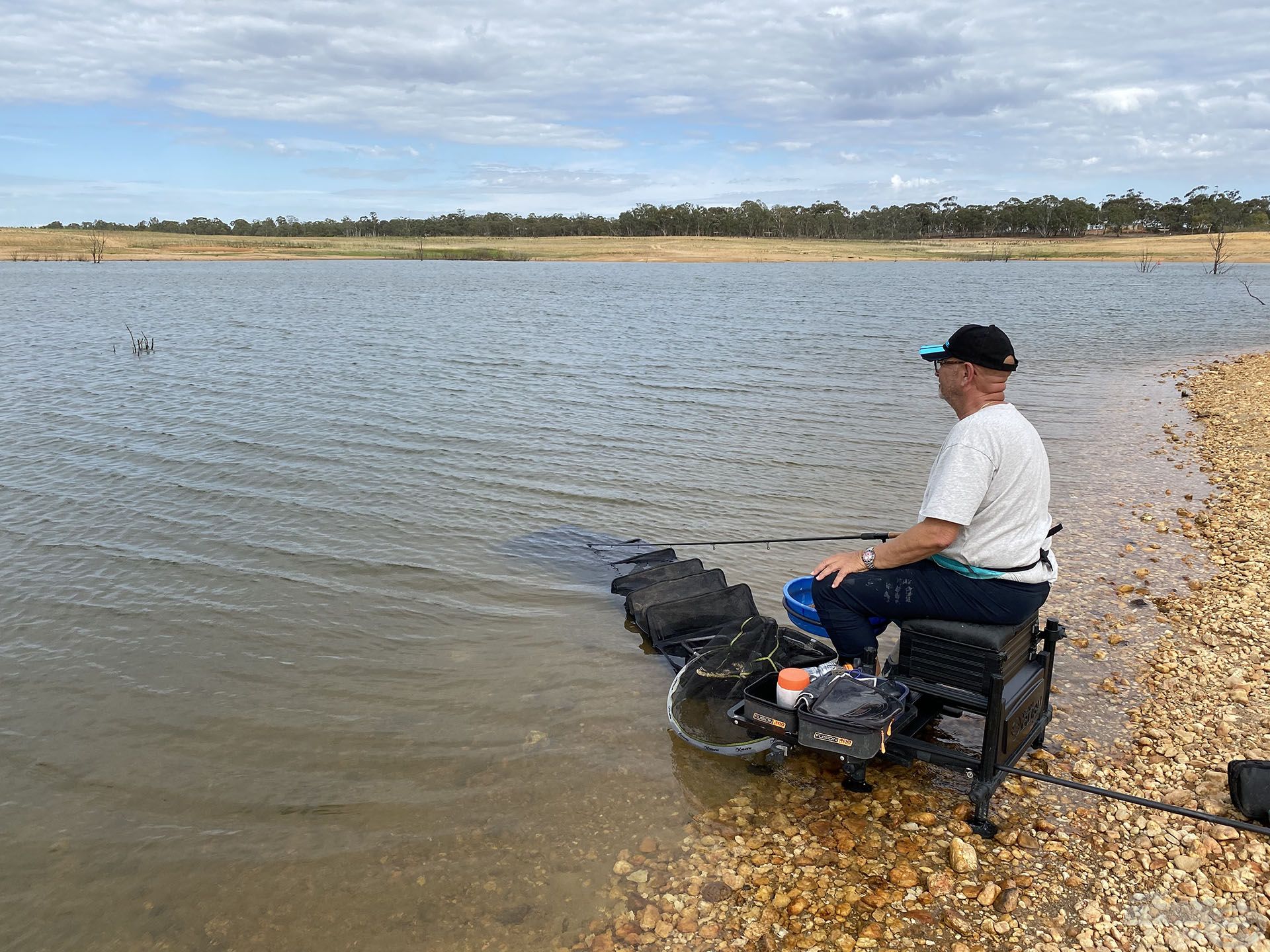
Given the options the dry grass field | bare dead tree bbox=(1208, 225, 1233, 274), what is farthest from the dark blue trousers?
the dry grass field

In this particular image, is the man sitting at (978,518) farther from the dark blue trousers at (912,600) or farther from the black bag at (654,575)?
the black bag at (654,575)

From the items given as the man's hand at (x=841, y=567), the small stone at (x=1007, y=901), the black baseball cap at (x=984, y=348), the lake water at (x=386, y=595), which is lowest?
the lake water at (x=386, y=595)

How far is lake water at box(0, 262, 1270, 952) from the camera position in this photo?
445 cm

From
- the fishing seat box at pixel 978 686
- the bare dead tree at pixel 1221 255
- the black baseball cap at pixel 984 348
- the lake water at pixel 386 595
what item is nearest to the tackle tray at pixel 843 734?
the fishing seat box at pixel 978 686

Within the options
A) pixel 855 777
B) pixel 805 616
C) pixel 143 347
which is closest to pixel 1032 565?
pixel 855 777

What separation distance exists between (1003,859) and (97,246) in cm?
12173

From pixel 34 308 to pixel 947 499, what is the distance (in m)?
44.3

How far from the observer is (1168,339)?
2933cm

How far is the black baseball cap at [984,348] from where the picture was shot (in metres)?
4.40

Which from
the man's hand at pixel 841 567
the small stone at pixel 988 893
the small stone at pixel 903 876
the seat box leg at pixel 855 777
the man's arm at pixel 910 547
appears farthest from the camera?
the man's hand at pixel 841 567

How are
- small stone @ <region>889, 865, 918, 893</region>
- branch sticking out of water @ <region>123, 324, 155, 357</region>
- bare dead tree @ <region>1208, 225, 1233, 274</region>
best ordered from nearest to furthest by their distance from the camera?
small stone @ <region>889, 865, 918, 893</region>
branch sticking out of water @ <region>123, 324, 155, 357</region>
bare dead tree @ <region>1208, 225, 1233, 274</region>

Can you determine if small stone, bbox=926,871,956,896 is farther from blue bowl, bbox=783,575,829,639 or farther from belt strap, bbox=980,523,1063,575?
blue bowl, bbox=783,575,829,639

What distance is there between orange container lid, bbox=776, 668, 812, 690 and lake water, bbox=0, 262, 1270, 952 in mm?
876

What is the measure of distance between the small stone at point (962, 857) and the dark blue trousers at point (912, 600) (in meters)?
1.09
